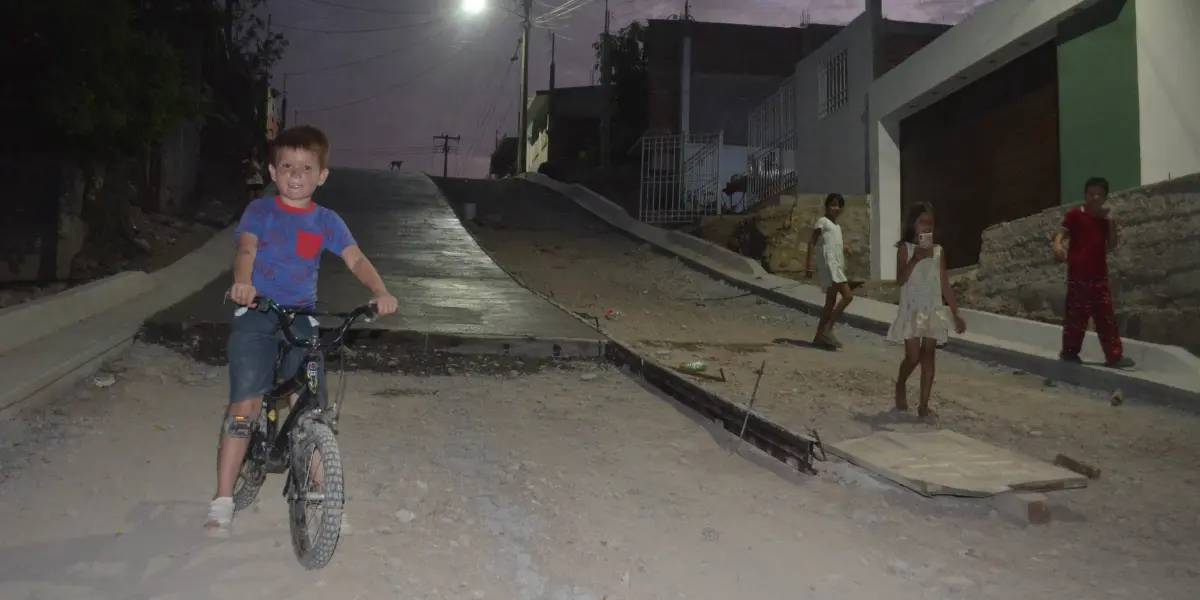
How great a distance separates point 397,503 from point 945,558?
239 centimetres

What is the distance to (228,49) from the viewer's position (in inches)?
979

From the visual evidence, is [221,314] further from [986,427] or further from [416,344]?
[986,427]

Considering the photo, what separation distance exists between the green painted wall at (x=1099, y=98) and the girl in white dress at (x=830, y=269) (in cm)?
282

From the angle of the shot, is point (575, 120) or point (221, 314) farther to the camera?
point (575, 120)

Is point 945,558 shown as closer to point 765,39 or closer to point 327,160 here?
point 327,160

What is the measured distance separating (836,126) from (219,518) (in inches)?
554

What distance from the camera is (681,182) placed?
19.5 m

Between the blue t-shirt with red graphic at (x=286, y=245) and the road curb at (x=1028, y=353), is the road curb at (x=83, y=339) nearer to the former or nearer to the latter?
the blue t-shirt with red graphic at (x=286, y=245)

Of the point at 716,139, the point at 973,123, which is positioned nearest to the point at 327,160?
the point at 973,123

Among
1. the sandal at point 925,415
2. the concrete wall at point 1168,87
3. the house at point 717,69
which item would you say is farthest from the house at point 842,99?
the house at point 717,69

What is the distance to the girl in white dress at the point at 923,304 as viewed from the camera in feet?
17.9

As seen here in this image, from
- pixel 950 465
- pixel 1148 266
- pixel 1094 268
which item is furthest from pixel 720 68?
pixel 950 465

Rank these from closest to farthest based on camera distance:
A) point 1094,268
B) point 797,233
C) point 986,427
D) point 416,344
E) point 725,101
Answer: point 986,427 → point 1094,268 → point 416,344 → point 797,233 → point 725,101

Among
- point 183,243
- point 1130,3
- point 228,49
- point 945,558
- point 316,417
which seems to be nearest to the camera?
point 316,417
